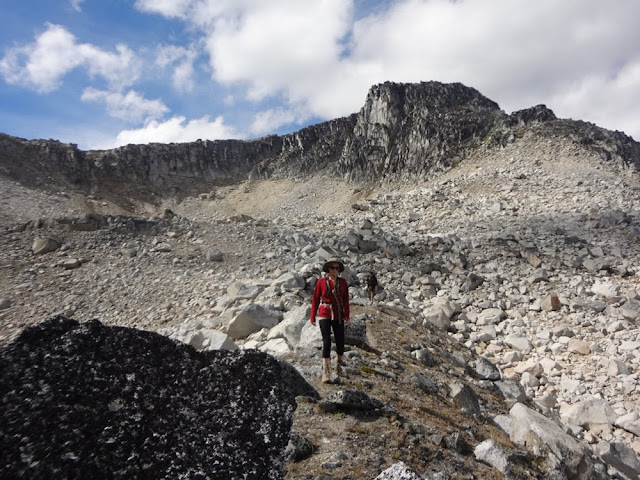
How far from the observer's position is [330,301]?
587cm

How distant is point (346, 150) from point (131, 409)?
211 ft

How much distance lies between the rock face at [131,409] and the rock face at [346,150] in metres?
40.3

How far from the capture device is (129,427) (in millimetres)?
2816

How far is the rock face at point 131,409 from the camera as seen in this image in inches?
98.4

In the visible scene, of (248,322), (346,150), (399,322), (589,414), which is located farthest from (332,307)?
(346,150)

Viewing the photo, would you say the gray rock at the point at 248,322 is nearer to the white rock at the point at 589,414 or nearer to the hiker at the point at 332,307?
the hiker at the point at 332,307

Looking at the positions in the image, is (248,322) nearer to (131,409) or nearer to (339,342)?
(339,342)

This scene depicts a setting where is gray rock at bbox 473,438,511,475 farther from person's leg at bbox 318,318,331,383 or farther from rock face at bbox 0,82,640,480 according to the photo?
person's leg at bbox 318,318,331,383

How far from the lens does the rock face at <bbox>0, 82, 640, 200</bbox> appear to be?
44125mm

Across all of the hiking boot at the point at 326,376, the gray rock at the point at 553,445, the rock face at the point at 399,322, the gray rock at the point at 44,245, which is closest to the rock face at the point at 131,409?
the rock face at the point at 399,322

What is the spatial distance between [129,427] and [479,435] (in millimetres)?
4299

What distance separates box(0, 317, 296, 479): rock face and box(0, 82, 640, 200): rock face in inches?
1588

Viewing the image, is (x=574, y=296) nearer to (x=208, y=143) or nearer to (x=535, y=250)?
(x=535, y=250)

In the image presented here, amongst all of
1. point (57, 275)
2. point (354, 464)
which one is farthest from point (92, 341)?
point (57, 275)
